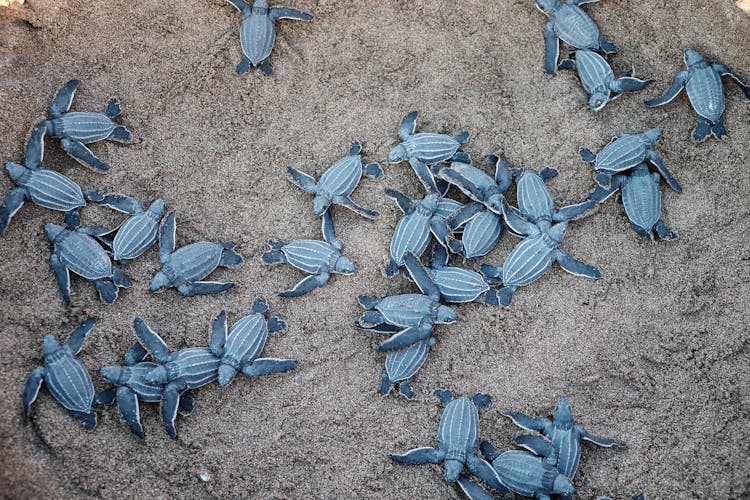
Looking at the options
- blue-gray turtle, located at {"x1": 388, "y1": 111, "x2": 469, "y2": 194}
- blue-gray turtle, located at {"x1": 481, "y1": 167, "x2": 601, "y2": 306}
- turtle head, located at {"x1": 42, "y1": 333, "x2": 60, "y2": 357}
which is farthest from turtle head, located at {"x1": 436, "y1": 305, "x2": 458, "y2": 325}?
turtle head, located at {"x1": 42, "y1": 333, "x2": 60, "y2": 357}

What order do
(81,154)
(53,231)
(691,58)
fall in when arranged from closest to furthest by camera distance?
(53,231), (81,154), (691,58)

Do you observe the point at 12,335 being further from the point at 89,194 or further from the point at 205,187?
the point at 205,187

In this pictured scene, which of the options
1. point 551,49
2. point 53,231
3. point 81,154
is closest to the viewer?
point 53,231

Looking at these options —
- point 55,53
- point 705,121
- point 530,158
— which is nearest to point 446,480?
point 530,158

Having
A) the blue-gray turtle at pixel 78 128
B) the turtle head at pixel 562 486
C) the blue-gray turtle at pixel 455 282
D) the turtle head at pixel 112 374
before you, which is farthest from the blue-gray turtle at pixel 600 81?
the turtle head at pixel 112 374

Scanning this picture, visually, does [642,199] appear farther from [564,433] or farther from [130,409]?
[130,409]

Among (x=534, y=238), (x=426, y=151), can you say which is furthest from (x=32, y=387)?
(x=534, y=238)

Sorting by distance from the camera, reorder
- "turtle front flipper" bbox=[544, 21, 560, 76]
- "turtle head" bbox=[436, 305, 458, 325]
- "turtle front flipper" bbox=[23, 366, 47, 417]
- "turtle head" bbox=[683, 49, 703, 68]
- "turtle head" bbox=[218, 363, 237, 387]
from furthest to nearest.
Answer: "turtle front flipper" bbox=[544, 21, 560, 76]
"turtle head" bbox=[683, 49, 703, 68]
"turtle head" bbox=[436, 305, 458, 325]
"turtle head" bbox=[218, 363, 237, 387]
"turtle front flipper" bbox=[23, 366, 47, 417]

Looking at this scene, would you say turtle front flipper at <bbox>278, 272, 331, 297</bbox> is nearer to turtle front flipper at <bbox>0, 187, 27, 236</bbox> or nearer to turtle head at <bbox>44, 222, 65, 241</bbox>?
turtle head at <bbox>44, 222, 65, 241</bbox>
